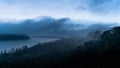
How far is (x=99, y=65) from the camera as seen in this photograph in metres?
47.0

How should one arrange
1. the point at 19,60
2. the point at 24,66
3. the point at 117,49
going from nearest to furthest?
the point at 117,49 < the point at 24,66 < the point at 19,60

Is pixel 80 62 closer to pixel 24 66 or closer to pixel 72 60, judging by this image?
pixel 72 60

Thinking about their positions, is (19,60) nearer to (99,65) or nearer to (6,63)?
(6,63)

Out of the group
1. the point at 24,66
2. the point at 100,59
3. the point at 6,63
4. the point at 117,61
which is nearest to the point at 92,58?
the point at 100,59

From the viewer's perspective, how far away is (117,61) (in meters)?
46.6

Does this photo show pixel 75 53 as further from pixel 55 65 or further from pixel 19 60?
pixel 19 60

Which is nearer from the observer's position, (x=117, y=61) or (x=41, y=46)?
(x=117, y=61)

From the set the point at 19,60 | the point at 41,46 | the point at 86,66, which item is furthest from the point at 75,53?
the point at 41,46

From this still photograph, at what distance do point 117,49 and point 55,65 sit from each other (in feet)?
26.8

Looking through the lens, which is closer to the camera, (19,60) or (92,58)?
(92,58)

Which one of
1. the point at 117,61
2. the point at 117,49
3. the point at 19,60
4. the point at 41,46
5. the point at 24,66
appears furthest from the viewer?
the point at 41,46

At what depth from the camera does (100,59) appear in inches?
1932

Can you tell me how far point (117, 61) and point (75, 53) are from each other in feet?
24.2

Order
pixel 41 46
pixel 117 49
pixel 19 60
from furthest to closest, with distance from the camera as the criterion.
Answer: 1. pixel 41 46
2. pixel 19 60
3. pixel 117 49
